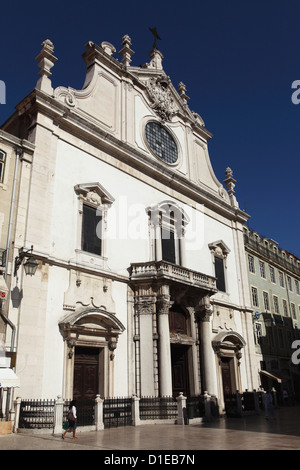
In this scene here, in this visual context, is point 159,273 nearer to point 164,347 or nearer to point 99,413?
point 164,347

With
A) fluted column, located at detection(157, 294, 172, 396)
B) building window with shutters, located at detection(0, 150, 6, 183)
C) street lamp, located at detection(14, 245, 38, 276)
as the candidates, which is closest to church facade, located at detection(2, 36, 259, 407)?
fluted column, located at detection(157, 294, 172, 396)

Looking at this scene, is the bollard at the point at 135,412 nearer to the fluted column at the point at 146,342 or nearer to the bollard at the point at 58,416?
the fluted column at the point at 146,342

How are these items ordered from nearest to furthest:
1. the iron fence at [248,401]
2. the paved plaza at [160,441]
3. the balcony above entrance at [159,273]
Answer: the paved plaza at [160,441], the balcony above entrance at [159,273], the iron fence at [248,401]

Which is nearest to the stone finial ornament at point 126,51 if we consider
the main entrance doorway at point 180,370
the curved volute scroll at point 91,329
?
the curved volute scroll at point 91,329

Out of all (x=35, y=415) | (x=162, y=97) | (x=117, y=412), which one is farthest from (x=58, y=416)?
(x=162, y=97)

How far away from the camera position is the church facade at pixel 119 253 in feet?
57.2

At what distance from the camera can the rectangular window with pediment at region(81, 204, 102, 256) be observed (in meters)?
20.0

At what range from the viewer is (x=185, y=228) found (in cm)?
2638

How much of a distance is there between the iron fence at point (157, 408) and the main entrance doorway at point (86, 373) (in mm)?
2229

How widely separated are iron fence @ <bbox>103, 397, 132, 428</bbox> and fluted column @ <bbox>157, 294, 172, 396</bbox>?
7.37 feet

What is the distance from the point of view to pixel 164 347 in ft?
66.4

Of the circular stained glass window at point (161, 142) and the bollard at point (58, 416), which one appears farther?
the circular stained glass window at point (161, 142)

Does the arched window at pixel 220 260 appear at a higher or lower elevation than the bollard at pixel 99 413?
higher
